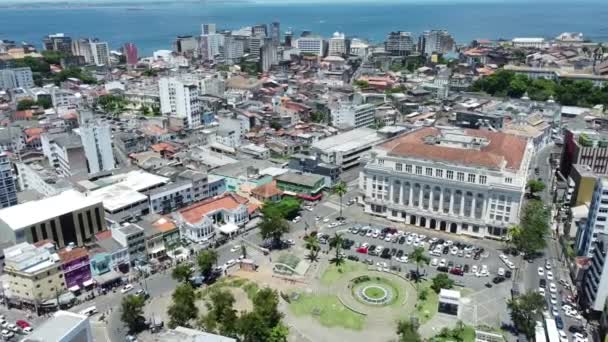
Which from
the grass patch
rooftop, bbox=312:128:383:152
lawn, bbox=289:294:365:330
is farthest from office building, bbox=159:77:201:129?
the grass patch

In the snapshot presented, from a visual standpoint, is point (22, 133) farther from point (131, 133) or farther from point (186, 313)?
point (186, 313)

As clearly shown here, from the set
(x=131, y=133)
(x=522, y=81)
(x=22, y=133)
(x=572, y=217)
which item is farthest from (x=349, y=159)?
(x=522, y=81)

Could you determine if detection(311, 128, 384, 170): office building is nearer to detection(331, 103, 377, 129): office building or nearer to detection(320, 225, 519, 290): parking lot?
detection(331, 103, 377, 129): office building

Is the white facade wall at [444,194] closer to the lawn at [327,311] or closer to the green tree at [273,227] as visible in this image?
the green tree at [273,227]

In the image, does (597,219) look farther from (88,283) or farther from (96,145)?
(96,145)

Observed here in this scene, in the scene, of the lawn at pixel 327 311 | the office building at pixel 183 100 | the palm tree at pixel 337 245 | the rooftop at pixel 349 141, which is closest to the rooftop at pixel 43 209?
the lawn at pixel 327 311
